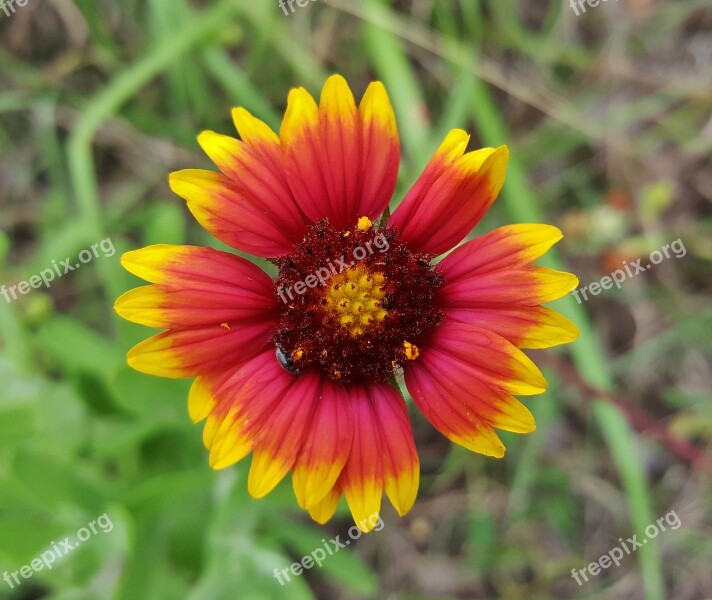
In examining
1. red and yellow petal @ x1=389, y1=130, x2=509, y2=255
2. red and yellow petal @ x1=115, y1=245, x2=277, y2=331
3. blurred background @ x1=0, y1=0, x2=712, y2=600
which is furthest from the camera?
blurred background @ x1=0, y1=0, x2=712, y2=600

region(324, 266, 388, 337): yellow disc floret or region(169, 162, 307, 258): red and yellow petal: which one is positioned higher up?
region(169, 162, 307, 258): red and yellow petal

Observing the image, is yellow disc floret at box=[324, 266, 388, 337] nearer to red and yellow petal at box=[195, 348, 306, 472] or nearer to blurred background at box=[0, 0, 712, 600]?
red and yellow petal at box=[195, 348, 306, 472]

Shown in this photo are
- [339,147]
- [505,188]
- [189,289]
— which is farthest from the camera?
[505,188]

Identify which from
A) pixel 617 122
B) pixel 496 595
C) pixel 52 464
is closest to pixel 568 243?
pixel 617 122

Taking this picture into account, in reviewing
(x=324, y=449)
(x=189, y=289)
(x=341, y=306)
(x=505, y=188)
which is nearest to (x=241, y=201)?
(x=189, y=289)

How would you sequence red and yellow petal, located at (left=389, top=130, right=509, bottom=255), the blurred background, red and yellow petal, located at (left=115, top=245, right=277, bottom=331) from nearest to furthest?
1. red and yellow petal, located at (left=115, top=245, right=277, bottom=331)
2. red and yellow petal, located at (left=389, top=130, right=509, bottom=255)
3. the blurred background

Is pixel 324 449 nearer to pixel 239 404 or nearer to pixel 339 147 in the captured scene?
pixel 239 404

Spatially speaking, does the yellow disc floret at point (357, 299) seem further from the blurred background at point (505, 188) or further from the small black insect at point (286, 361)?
the blurred background at point (505, 188)

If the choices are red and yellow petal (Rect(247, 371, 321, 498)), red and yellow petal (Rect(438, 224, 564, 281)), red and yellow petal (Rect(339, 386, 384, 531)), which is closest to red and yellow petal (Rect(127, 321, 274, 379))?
red and yellow petal (Rect(247, 371, 321, 498))
